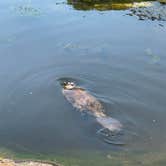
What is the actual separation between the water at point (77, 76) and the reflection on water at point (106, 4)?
2.73 feet

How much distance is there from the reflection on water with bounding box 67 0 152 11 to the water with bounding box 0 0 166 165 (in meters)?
0.83

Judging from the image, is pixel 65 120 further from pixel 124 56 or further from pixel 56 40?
pixel 56 40

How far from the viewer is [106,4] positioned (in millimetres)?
21750

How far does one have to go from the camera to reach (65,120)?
11.5 m

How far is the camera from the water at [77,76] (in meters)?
10.8

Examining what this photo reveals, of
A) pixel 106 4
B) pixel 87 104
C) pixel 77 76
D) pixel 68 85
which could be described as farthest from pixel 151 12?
pixel 87 104

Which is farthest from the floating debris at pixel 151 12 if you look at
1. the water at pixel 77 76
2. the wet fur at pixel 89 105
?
the wet fur at pixel 89 105

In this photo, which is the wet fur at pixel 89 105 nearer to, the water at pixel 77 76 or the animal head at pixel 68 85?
the animal head at pixel 68 85

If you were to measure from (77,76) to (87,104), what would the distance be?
2.09m

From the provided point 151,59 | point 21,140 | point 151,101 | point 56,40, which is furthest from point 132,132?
point 56,40

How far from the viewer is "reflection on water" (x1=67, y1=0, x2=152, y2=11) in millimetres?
21163

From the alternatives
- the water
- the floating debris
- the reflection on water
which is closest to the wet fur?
the water

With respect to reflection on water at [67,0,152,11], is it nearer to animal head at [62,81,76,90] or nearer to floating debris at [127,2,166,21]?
floating debris at [127,2,166,21]

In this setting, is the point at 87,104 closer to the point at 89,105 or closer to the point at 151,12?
the point at 89,105
